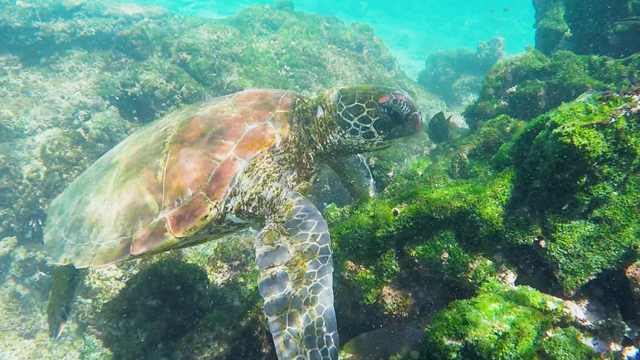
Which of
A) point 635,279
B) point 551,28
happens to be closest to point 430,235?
point 635,279

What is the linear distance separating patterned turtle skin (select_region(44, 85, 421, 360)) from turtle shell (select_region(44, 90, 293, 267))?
0.05 ft

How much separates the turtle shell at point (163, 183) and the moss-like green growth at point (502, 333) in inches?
104

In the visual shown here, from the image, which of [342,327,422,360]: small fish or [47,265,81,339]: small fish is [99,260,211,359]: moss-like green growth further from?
[342,327,422,360]: small fish

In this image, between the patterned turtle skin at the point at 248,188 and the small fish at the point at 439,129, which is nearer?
the patterned turtle skin at the point at 248,188

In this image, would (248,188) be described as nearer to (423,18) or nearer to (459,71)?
(459,71)

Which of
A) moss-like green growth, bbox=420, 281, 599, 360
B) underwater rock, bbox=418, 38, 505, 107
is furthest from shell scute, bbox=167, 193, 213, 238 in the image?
underwater rock, bbox=418, 38, 505, 107

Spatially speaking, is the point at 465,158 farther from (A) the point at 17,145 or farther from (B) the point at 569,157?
(A) the point at 17,145

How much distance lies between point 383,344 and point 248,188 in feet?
7.51

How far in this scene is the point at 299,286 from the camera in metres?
2.85

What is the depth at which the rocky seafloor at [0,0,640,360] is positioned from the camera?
8.44 ft

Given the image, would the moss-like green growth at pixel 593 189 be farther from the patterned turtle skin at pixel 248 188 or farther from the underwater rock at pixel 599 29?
the underwater rock at pixel 599 29

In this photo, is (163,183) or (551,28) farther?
(551,28)

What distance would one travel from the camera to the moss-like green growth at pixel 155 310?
3.91m

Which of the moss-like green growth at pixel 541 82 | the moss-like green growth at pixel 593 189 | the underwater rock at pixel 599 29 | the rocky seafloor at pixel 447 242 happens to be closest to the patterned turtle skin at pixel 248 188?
the rocky seafloor at pixel 447 242
